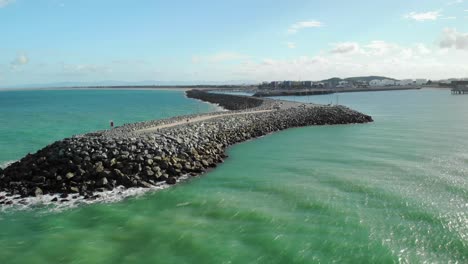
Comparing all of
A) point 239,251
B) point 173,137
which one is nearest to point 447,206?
point 239,251

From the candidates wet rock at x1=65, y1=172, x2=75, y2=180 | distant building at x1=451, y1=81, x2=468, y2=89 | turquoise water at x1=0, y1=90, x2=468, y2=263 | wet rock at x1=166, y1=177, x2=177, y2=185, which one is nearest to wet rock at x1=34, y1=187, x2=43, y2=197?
wet rock at x1=65, y1=172, x2=75, y2=180

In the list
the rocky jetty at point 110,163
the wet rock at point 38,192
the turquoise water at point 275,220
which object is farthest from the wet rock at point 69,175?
the turquoise water at point 275,220

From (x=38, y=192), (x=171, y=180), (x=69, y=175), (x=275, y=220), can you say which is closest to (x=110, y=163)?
(x=69, y=175)

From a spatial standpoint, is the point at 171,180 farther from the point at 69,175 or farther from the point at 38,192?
the point at 38,192

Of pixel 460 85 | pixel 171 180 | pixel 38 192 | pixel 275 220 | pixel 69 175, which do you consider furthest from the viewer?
pixel 460 85

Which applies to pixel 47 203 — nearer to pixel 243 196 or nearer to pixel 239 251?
pixel 243 196

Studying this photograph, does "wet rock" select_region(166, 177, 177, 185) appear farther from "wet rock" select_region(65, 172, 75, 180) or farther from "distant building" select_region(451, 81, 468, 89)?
"distant building" select_region(451, 81, 468, 89)

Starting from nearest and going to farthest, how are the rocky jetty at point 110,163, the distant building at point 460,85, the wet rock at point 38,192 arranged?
the wet rock at point 38,192, the rocky jetty at point 110,163, the distant building at point 460,85

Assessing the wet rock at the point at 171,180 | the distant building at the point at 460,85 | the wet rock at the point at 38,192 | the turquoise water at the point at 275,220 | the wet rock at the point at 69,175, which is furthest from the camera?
the distant building at the point at 460,85

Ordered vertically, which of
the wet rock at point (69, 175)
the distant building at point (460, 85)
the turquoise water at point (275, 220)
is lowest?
the turquoise water at point (275, 220)

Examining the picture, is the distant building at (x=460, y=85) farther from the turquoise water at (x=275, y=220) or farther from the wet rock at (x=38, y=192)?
the wet rock at (x=38, y=192)
